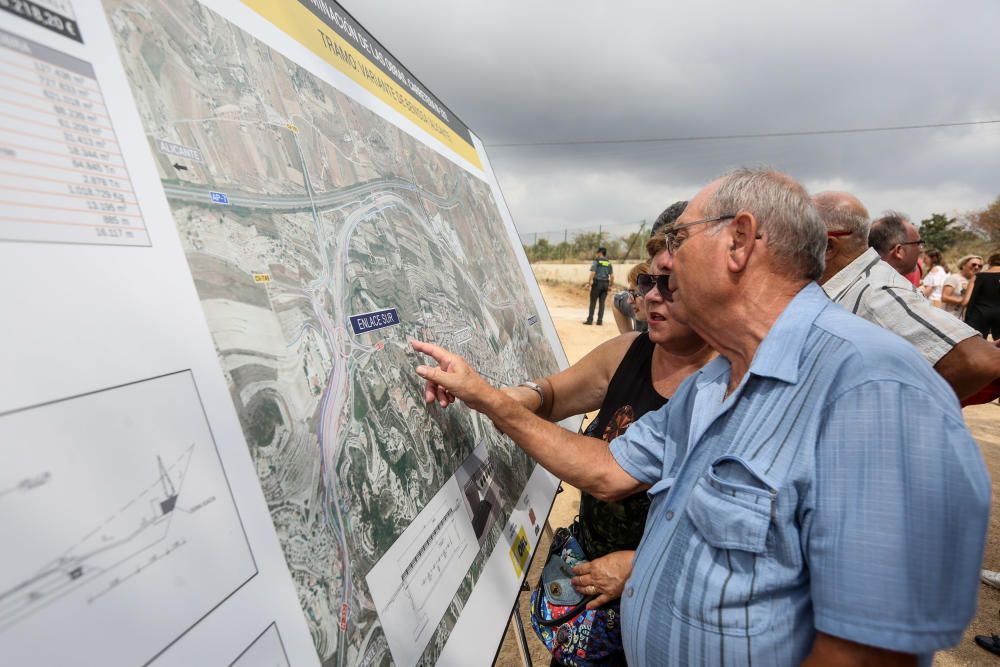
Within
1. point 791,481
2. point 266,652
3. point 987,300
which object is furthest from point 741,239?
point 987,300

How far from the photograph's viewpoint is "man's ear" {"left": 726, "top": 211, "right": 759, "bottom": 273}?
116cm

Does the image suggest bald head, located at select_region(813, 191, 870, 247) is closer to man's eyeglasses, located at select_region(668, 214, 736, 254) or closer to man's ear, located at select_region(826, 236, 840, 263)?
man's ear, located at select_region(826, 236, 840, 263)

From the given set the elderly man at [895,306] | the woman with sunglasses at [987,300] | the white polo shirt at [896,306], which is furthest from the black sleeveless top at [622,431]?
the woman with sunglasses at [987,300]

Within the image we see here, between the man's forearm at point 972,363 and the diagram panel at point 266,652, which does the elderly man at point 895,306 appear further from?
Result: the diagram panel at point 266,652

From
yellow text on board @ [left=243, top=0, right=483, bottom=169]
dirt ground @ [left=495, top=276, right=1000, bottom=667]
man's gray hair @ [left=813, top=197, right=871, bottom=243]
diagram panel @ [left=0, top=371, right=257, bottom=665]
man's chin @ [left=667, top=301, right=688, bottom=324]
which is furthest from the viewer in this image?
dirt ground @ [left=495, top=276, right=1000, bottom=667]

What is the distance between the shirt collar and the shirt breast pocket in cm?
208

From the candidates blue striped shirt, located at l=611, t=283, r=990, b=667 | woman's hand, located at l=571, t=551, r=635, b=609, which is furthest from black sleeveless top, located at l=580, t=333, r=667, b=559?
blue striped shirt, located at l=611, t=283, r=990, b=667

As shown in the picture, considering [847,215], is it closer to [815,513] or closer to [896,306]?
[896,306]

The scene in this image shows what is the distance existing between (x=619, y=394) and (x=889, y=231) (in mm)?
2734

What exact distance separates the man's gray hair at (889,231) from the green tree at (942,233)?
3522cm

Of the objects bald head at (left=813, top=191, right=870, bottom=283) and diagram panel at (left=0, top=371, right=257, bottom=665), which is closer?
diagram panel at (left=0, top=371, right=257, bottom=665)

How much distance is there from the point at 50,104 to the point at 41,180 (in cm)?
12

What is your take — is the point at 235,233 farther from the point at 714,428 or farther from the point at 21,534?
the point at 714,428

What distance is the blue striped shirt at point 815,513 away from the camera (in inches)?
33.3
